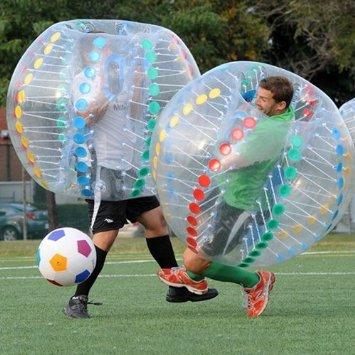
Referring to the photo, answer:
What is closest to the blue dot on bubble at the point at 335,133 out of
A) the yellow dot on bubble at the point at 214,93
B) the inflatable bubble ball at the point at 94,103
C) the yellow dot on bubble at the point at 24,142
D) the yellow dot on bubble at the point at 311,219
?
the yellow dot on bubble at the point at 311,219

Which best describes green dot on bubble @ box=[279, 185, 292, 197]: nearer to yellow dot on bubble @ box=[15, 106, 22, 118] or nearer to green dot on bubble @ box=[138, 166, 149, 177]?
green dot on bubble @ box=[138, 166, 149, 177]

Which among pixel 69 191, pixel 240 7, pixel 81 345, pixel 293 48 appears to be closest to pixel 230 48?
pixel 240 7

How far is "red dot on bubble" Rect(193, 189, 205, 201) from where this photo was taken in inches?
318

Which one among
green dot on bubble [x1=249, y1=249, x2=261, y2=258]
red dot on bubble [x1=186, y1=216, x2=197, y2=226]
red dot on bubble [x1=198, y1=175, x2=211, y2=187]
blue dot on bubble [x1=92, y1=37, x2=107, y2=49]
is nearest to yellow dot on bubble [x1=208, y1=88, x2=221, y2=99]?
red dot on bubble [x1=198, y1=175, x2=211, y2=187]

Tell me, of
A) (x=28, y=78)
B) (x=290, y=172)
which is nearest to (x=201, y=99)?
(x=290, y=172)

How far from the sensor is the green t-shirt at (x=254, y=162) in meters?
8.02

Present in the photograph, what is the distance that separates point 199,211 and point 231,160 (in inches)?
15.1

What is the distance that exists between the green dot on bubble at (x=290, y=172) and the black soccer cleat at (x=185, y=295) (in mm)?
1351

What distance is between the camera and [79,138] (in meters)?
8.92

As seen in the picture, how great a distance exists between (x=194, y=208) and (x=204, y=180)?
7.5 inches

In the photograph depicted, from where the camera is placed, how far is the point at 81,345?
734 cm

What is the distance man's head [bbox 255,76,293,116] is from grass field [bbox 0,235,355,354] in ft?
4.41

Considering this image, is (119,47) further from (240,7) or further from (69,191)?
(240,7)

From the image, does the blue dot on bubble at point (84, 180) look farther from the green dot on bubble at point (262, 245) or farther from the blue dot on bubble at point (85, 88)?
the green dot on bubble at point (262, 245)
